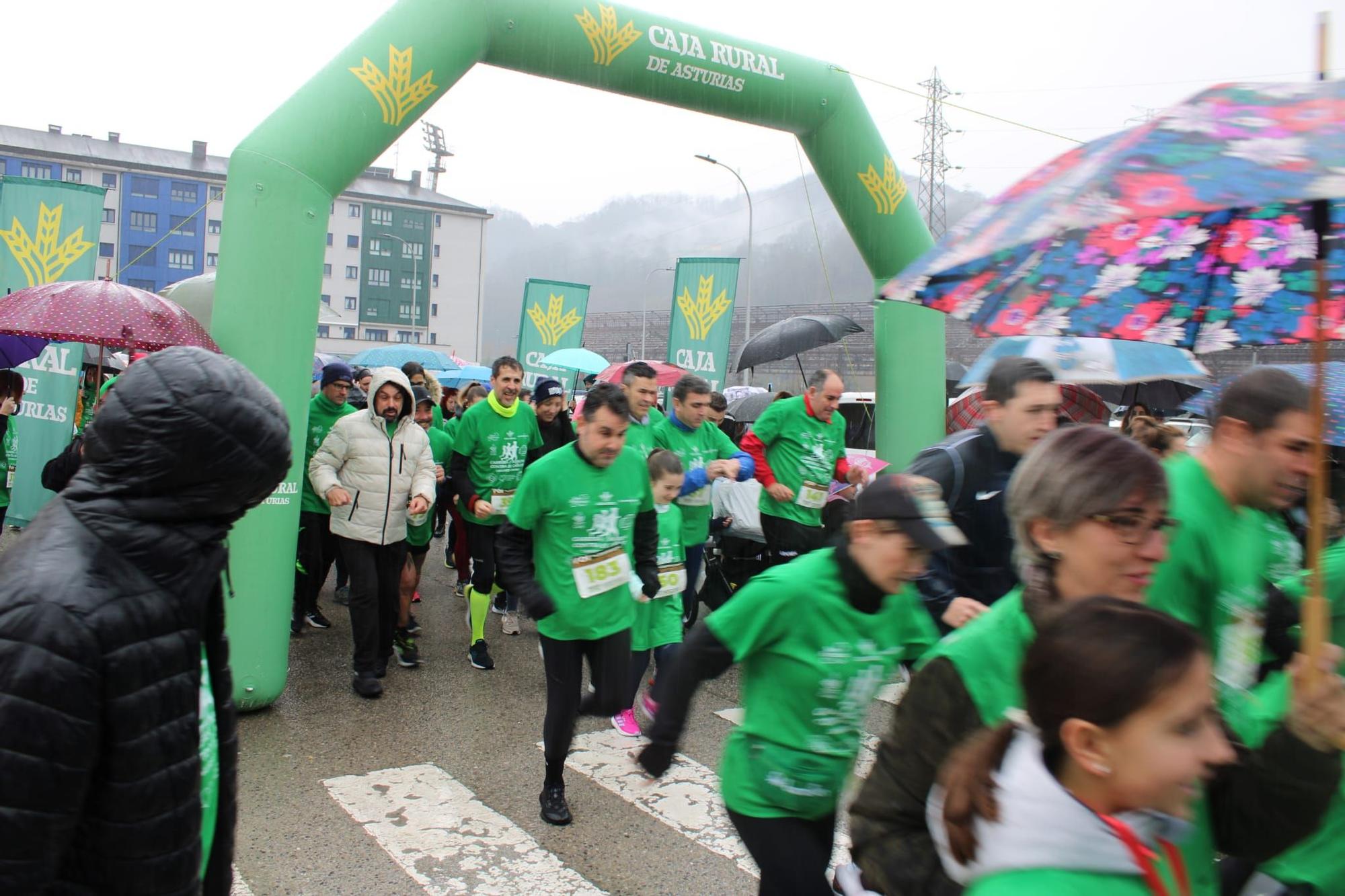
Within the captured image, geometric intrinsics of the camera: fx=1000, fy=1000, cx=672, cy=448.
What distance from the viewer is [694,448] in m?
6.59

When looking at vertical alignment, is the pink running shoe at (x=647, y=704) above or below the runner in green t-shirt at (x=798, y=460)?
below

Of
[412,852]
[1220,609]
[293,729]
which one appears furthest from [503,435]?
[1220,609]

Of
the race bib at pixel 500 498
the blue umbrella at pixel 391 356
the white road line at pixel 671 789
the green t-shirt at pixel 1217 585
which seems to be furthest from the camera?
the blue umbrella at pixel 391 356

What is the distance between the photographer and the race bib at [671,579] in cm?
535

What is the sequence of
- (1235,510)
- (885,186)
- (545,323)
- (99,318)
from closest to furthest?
1. (1235,510)
2. (99,318)
3. (885,186)
4. (545,323)

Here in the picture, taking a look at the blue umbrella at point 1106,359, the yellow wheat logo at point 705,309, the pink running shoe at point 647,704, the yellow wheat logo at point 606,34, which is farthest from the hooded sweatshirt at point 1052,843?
the yellow wheat logo at point 705,309

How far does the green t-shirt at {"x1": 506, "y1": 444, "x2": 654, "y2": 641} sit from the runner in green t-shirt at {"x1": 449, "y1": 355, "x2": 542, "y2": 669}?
241 centimetres

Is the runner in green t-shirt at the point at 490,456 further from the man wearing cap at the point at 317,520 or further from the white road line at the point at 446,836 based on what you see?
the white road line at the point at 446,836

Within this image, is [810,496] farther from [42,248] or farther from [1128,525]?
[42,248]

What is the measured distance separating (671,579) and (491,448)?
2.23 meters

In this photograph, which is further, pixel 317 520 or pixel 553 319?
pixel 553 319

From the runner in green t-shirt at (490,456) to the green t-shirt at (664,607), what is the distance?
1.69 meters

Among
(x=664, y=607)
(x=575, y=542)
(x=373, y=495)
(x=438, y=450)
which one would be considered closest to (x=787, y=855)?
(x=575, y=542)

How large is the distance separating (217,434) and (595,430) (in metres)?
2.88
